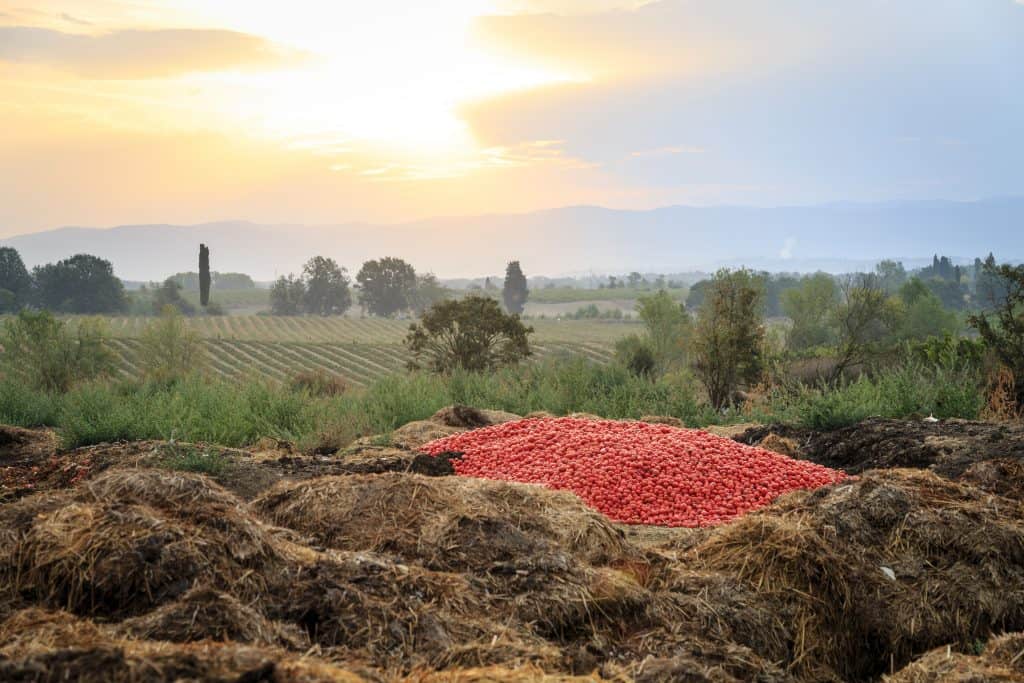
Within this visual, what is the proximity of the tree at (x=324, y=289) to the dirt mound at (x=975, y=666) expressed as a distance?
94.9m

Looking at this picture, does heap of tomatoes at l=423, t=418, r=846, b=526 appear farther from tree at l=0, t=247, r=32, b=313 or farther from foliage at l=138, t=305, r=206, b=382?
tree at l=0, t=247, r=32, b=313

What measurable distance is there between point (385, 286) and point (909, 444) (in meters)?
89.8

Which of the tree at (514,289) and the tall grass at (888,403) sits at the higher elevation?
the tree at (514,289)

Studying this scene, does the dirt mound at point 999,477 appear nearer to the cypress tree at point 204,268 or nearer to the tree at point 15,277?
the cypress tree at point 204,268

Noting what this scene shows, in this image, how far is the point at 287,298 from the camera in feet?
316

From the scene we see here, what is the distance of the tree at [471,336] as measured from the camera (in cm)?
2045

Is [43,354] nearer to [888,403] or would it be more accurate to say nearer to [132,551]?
[888,403]

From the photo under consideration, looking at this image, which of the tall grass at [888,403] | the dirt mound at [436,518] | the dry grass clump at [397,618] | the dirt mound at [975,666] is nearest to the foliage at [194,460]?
the dirt mound at [436,518]

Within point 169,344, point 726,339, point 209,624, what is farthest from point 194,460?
point 169,344

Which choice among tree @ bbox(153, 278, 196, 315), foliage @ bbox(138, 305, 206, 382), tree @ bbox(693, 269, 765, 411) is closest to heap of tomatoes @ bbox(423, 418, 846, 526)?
tree @ bbox(693, 269, 765, 411)

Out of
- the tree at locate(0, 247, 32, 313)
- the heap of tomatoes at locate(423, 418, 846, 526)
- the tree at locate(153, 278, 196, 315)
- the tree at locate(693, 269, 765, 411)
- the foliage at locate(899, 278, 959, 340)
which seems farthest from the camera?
the tree at locate(153, 278, 196, 315)

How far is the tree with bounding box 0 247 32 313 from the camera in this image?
7831 cm

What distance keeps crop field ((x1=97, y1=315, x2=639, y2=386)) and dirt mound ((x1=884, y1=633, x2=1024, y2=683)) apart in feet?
110

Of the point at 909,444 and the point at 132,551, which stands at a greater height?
the point at 132,551
